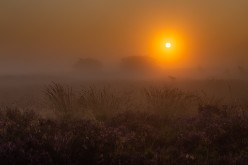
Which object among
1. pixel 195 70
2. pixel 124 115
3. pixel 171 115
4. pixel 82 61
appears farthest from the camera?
pixel 82 61

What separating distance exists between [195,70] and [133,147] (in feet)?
176

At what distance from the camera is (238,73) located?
156ft

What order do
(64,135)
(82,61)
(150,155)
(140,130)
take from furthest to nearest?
1. (82,61)
2. (140,130)
3. (64,135)
4. (150,155)

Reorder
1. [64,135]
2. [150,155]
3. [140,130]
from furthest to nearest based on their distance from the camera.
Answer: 1. [140,130]
2. [64,135]
3. [150,155]

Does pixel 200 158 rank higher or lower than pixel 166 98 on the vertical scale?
lower

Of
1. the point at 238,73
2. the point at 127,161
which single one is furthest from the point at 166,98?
the point at 238,73

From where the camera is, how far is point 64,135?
9.01 m

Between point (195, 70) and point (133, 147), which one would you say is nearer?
point (133, 147)

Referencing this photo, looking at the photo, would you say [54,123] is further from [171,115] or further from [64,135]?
[171,115]

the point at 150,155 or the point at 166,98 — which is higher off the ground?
the point at 166,98

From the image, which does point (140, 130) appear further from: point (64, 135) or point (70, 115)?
point (70, 115)

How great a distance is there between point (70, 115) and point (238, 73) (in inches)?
1484

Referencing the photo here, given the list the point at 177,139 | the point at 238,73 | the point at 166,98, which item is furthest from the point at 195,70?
the point at 177,139

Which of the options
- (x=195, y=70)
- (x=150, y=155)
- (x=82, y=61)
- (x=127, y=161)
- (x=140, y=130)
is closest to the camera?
(x=127, y=161)
